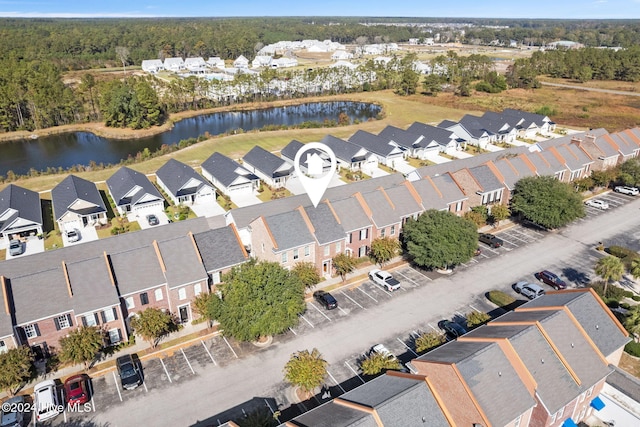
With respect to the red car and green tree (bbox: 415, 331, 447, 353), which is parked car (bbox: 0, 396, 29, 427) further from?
green tree (bbox: 415, 331, 447, 353)

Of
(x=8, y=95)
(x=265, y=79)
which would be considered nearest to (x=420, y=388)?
(x=8, y=95)

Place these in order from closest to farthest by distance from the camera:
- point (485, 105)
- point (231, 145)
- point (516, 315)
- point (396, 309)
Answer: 1. point (516, 315)
2. point (396, 309)
3. point (231, 145)
4. point (485, 105)

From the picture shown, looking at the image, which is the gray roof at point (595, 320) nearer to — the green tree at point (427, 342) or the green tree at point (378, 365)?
the green tree at point (427, 342)

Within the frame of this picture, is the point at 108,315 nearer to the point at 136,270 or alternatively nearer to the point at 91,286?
the point at 91,286

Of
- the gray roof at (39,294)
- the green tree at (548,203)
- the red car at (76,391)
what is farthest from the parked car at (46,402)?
the green tree at (548,203)

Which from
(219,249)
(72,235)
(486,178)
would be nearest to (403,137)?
(486,178)

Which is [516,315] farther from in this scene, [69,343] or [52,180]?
[52,180]

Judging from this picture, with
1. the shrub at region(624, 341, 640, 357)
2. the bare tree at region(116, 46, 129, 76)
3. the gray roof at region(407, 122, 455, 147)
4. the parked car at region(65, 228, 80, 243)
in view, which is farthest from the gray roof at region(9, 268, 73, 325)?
the bare tree at region(116, 46, 129, 76)
